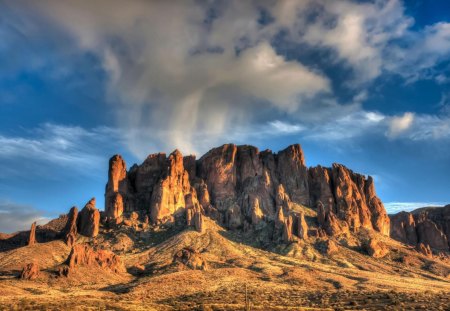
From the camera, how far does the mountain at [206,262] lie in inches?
3499

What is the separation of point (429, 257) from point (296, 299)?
403 feet

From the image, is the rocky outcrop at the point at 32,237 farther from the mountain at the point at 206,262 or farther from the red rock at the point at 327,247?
the red rock at the point at 327,247

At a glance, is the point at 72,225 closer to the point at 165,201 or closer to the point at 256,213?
the point at 165,201

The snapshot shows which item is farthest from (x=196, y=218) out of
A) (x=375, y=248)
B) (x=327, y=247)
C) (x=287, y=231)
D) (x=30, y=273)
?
(x=30, y=273)

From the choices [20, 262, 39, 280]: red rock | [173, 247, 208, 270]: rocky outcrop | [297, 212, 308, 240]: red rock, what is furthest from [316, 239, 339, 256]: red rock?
[20, 262, 39, 280]: red rock

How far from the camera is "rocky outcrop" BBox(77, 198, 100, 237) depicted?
6926 inches

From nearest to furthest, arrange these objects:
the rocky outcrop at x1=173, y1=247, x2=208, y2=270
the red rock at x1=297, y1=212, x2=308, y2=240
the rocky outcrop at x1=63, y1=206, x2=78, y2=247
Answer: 1. the rocky outcrop at x1=173, y1=247, x2=208, y2=270
2. the rocky outcrop at x1=63, y1=206, x2=78, y2=247
3. the red rock at x1=297, y1=212, x2=308, y2=240

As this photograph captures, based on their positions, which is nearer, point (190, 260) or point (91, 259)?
point (91, 259)

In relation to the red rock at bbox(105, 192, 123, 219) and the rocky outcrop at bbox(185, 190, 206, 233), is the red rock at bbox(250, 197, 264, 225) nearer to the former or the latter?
the rocky outcrop at bbox(185, 190, 206, 233)

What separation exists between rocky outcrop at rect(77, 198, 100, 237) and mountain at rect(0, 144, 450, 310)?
1.40 ft

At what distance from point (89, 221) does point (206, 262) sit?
196ft

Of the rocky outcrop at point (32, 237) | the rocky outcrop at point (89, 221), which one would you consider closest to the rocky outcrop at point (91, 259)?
the rocky outcrop at point (32, 237)

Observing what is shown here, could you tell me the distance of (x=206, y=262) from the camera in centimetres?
14150

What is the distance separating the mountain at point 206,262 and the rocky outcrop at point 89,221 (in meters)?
0.43
